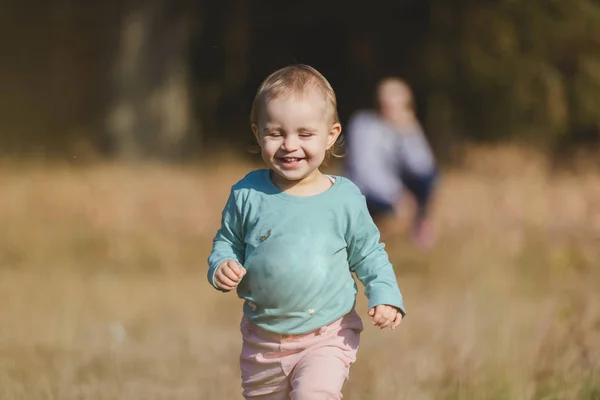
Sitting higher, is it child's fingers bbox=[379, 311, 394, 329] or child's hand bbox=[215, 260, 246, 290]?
child's hand bbox=[215, 260, 246, 290]

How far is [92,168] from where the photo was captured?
50.9 ft

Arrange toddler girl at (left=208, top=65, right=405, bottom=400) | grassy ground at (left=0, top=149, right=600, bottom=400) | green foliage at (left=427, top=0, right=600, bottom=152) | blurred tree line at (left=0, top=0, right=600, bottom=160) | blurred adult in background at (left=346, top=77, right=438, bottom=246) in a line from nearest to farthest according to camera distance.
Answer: toddler girl at (left=208, top=65, right=405, bottom=400) → grassy ground at (left=0, top=149, right=600, bottom=400) → blurred adult in background at (left=346, top=77, right=438, bottom=246) → green foliage at (left=427, top=0, right=600, bottom=152) → blurred tree line at (left=0, top=0, right=600, bottom=160)

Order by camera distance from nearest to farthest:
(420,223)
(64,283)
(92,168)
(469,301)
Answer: (469,301) < (64,283) < (420,223) < (92,168)

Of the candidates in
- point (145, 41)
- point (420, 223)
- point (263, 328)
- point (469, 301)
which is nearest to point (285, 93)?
point (263, 328)

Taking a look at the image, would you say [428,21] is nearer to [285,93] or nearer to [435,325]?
[435,325]

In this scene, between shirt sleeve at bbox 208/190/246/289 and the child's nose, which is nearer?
the child's nose

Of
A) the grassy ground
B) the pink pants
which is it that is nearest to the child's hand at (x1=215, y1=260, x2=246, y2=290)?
the pink pants

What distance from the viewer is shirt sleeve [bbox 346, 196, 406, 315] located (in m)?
3.58

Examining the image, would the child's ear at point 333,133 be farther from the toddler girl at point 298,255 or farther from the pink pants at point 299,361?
the pink pants at point 299,361

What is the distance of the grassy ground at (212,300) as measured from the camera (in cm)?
507

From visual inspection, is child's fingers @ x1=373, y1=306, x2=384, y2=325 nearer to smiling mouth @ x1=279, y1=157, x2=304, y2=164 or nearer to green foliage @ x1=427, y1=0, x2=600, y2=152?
smiling mouth @ x1=279, y1=157, x2=304, y2=164

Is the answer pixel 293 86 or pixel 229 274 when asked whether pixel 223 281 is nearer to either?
pixel 229 274

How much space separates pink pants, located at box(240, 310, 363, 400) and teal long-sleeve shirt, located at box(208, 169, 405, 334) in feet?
0.15

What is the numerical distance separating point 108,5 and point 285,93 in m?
14.7
